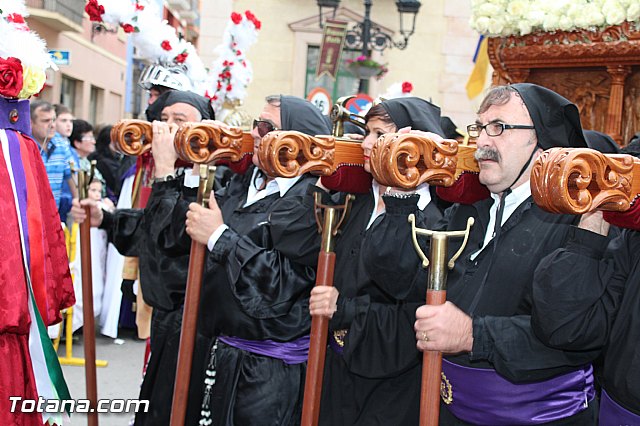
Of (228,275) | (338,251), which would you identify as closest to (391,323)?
(338,251)

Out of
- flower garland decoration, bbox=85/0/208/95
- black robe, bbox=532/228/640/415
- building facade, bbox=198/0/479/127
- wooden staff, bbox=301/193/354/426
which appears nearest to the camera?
black robe, bbox=532/228/640/415

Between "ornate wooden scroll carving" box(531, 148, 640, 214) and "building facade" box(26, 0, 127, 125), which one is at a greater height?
"building facade" box(26, 0, 127, 125)

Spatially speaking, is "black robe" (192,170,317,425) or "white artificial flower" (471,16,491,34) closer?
"black robe" (192,170,317,425)

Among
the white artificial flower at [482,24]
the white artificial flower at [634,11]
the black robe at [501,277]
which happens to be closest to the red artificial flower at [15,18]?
the black robe at [501,277]

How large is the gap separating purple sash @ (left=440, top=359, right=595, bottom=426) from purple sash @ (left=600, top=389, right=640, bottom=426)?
0.16 m

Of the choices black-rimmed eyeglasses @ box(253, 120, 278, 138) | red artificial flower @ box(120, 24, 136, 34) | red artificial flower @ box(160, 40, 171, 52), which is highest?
red artificial flower @ box(120, 24, 136, 34)

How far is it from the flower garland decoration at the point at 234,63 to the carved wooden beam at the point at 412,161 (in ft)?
14.5

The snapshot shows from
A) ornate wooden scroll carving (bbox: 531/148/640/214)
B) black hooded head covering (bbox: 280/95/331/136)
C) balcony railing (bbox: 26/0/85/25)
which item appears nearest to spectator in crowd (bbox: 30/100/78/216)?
black hooded head covering (bbox: 280/95/331/136)

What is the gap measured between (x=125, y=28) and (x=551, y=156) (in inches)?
151

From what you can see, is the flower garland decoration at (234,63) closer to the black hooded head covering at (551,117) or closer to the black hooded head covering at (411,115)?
the black hooded head covering at (411,115)

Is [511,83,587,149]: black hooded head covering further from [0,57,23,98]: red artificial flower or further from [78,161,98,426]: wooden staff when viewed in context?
[78,161,98,426]: wooden staff

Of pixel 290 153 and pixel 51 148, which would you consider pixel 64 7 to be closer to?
pixel 51 148

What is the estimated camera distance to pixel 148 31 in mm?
5352

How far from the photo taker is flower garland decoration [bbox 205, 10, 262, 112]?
273 inches
